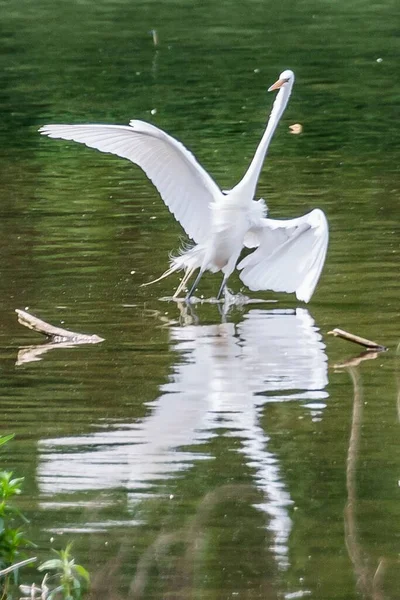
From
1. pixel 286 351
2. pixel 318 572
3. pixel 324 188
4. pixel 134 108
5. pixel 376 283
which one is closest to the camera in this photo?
pixel 318 572

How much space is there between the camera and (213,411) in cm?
748

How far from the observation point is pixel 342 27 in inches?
1150

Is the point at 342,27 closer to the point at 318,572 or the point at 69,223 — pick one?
the point at 69,223

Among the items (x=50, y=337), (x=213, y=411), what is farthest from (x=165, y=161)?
(x=213, y=411)

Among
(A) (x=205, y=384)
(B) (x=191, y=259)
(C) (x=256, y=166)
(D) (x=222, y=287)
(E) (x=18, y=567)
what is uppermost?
(C) (x=256, y=166)

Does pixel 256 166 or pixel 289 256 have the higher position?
pixel 256 166

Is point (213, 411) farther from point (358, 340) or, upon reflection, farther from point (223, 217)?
point (223, 217)

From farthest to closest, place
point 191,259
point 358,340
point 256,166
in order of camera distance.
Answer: point 191,259 → point 256,166 → point 358,340

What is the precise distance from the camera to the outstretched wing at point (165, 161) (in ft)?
32.6

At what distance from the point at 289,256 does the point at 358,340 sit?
1850 millimetres

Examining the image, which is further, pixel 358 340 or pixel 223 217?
pixel 223 217

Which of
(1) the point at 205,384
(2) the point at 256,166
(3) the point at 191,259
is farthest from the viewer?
(3) the point at 191,259

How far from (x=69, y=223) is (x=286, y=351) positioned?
431cm

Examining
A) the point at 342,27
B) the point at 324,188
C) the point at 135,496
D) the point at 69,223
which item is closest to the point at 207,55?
the point at 342,27
